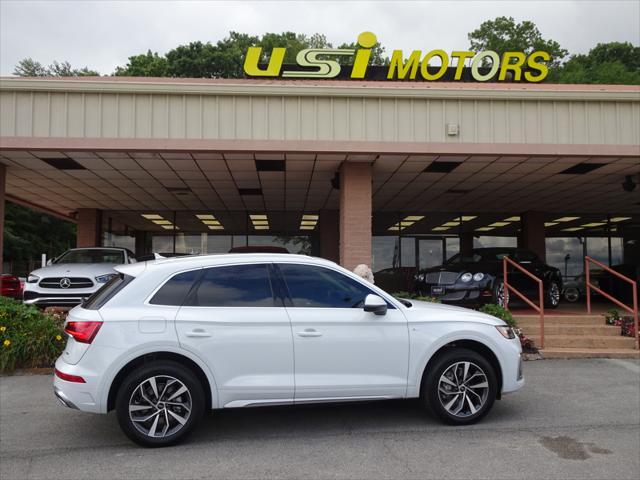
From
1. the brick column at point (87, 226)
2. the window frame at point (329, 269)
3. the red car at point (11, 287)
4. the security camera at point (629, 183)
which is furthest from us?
the brick column at point (87, 226)

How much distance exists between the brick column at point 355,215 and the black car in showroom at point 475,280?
136 cm

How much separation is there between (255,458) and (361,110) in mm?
7118

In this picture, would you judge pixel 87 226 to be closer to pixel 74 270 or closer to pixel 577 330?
pixel 74 270

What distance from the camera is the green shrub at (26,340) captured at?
25.5 ft

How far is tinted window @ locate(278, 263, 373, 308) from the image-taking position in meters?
5.11

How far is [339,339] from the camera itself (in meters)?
4.97

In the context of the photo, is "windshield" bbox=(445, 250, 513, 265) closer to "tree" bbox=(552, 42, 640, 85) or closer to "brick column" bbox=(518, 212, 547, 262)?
"brick column" bbox=(518, 212, 547, 262)

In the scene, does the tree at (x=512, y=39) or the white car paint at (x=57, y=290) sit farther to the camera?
the tree at (x=512, y=39)

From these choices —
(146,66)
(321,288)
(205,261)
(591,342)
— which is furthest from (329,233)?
(146,66)

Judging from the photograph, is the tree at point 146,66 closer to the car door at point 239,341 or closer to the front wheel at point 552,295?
the front wheel at point 552,295

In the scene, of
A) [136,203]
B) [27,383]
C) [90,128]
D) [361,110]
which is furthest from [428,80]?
[27,383]

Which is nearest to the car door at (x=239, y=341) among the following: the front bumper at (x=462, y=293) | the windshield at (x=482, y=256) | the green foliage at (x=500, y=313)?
the green foliage at (x=500, y=313)

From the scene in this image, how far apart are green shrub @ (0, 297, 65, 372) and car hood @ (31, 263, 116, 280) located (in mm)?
1923

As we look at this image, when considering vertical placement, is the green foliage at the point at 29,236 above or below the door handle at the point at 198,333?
above
